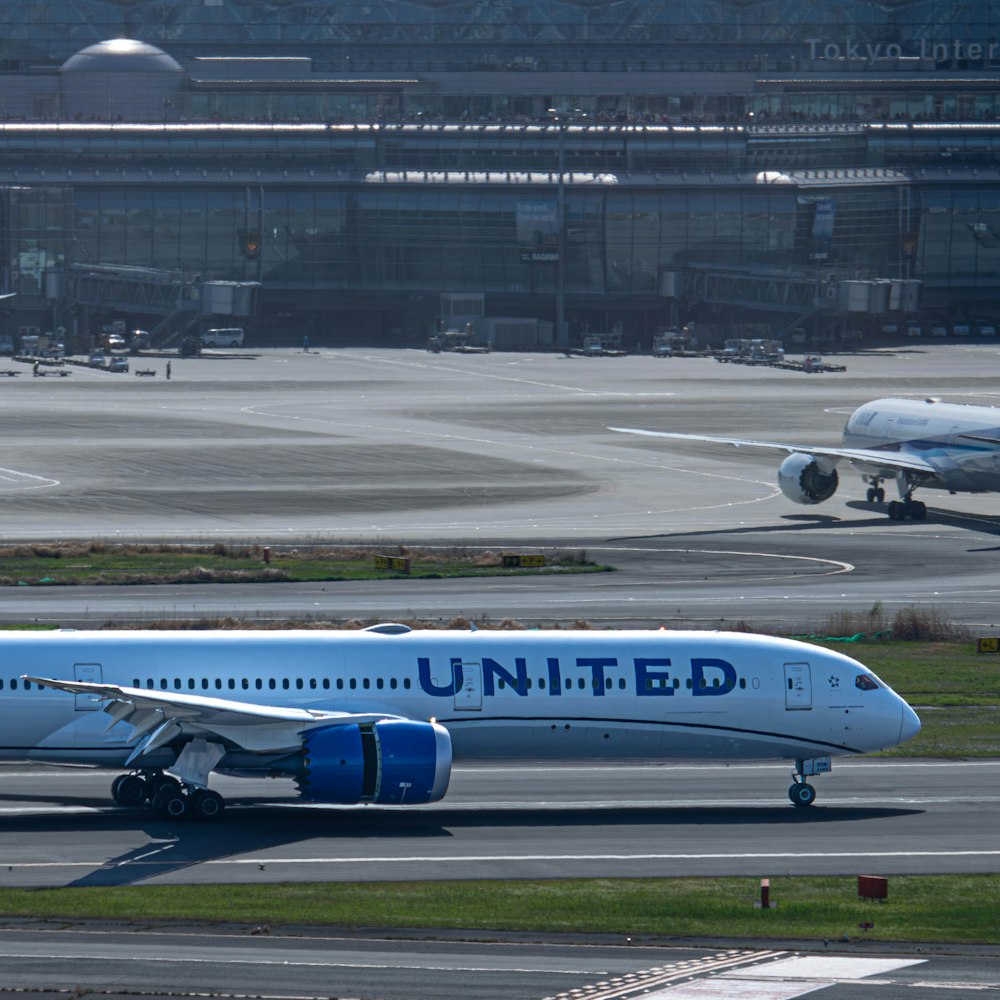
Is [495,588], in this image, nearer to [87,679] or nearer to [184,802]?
[87,679]

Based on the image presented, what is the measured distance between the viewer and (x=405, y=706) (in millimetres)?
43344

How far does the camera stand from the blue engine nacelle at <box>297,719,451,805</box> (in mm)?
40844

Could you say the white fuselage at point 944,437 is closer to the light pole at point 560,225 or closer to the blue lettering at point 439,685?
the blue lettering at point 439,685

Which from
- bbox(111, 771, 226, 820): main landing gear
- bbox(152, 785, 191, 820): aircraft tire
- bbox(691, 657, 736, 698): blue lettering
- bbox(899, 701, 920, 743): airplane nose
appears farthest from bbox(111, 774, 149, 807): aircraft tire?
bbox(899, 701, 920, 743): airplane nose

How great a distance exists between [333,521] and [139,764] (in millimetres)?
50353

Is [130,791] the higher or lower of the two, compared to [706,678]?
lower

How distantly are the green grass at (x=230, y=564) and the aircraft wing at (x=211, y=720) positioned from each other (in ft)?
111

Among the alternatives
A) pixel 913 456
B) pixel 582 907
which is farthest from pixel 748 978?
pixel 913 456

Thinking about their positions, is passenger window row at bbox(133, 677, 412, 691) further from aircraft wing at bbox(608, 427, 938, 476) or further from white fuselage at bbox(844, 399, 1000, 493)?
white fuselage at bbox(844, 399, 1000, 493)

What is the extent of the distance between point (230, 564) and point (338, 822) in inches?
1448

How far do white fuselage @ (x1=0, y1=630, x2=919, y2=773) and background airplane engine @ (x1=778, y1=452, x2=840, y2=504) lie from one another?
51.3 m

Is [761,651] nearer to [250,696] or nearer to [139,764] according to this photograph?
[250,696]

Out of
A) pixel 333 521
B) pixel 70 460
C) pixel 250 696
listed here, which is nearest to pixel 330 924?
pixel 250 696

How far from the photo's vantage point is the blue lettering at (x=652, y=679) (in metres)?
44.2
